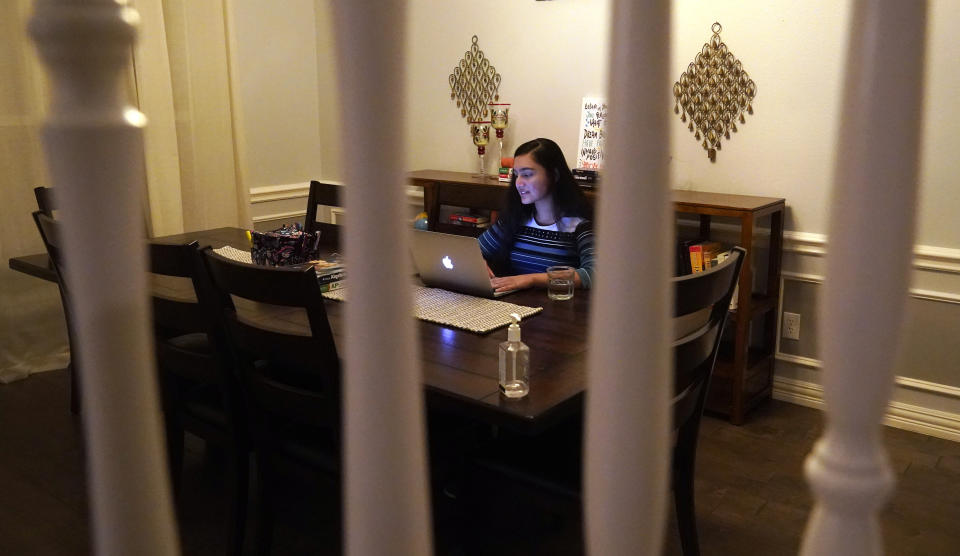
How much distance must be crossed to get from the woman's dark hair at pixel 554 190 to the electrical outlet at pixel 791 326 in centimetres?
101

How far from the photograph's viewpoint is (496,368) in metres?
1.68

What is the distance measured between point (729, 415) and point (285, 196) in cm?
284

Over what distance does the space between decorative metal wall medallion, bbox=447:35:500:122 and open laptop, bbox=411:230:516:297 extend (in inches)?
73.0

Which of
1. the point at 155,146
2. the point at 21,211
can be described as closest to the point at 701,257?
the point at 155,146

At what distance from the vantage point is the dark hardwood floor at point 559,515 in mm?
2211

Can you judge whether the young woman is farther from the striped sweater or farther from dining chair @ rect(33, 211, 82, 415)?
dining chair @ rect(33, 211, 82, 415)

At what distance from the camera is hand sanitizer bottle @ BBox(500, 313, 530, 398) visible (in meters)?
1.52

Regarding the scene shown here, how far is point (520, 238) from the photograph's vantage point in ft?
9.77

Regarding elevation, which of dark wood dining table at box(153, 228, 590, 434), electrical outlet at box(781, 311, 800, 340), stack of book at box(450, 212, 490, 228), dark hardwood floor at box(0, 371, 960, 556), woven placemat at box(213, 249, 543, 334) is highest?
stack of book at box(450, 212, 490, 228)

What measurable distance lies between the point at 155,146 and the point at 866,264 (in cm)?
385

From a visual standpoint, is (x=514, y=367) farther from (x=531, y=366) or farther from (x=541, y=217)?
(x=541, y=217)

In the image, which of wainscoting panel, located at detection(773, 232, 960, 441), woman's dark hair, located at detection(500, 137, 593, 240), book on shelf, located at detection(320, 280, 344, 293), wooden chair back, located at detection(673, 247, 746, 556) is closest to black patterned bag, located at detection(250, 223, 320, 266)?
book on shelf, located at detection(320, 280, 344, 293)

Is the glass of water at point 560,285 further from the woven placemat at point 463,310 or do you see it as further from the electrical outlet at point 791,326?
the electrical outlet at point 791,326

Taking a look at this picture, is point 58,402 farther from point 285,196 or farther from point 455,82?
point 455,82
